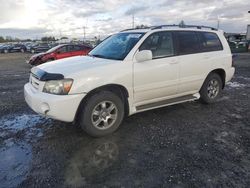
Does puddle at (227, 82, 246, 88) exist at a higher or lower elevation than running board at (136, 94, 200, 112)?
lower

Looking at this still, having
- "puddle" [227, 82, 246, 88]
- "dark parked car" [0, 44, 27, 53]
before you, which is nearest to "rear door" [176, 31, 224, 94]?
"puddle" [227, 82, 246, 88]

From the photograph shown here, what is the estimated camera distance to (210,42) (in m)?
6.16

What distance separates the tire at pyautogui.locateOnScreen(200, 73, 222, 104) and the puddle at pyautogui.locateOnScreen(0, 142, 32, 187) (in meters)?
4.12

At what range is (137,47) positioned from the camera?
16.0ft

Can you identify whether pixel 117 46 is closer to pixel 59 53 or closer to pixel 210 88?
pixel 210 88

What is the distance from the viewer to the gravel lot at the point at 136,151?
3209 mm

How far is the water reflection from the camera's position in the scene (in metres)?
3.24

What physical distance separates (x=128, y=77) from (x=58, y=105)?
134cm

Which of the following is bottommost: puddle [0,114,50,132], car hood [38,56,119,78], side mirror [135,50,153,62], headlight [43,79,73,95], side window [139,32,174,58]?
puddle [0,114,50,132]

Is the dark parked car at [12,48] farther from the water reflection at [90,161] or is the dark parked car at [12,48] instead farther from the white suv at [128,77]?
the water reflection at [90,161]

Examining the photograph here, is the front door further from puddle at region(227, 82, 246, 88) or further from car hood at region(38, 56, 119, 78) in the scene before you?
puddle at region(227, 82, 246, 88)

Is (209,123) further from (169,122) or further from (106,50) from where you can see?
(106,50)

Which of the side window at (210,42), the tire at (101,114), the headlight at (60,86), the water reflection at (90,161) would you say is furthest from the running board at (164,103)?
the headlight at (60,86)

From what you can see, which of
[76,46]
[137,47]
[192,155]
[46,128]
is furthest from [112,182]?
[76,46]
